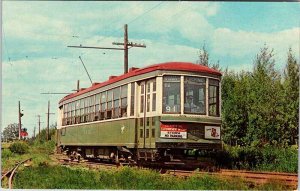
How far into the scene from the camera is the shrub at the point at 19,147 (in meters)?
8.64

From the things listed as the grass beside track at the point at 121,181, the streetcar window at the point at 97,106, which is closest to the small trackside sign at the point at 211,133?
the grass beside track at the point at 121,181

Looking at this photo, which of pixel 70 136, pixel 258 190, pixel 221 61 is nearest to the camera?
pixel 258 190

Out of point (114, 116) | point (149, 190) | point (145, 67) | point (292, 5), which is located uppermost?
point (292, 5)

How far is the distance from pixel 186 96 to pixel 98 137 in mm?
2380

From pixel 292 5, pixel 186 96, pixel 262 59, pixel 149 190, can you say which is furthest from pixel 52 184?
pixel 292 5

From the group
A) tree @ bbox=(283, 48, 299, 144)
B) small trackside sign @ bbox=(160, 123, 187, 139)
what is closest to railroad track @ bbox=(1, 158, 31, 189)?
small trackside sign @ bbox=(160, 123, 187, 139)

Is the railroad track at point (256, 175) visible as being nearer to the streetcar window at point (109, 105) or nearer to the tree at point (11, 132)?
the streetcar window at point (109, 105)

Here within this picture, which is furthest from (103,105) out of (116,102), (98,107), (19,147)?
(19,147)

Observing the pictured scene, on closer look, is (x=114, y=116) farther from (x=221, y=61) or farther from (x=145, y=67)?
(x=221, y=61)

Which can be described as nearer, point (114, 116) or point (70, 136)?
point (114, 116)

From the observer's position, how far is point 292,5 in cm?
817

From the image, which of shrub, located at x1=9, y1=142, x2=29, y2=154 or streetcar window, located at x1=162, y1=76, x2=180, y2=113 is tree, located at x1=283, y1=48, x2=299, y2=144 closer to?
streetcar window, located at x1=162, y1=76, x2=180, y2=113

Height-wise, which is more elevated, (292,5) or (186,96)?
(292,5)

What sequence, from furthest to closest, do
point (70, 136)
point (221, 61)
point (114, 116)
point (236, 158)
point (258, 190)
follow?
1. point (70, 136)
2. point (114, 116)
3. point (236, 158)
4. point (221, 61)
5. point (258, 190)
